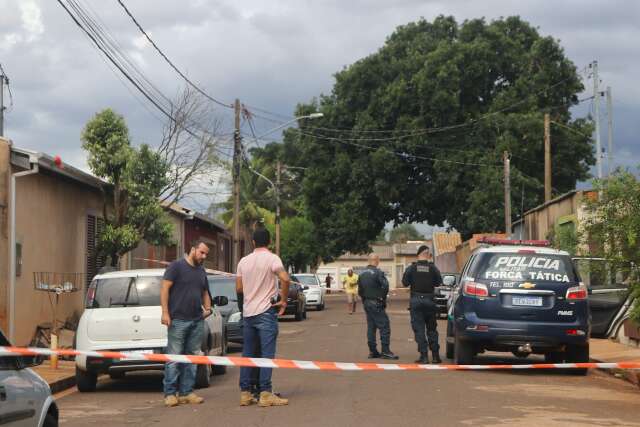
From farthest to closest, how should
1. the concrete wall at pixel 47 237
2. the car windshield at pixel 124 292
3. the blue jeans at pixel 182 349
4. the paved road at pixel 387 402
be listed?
1. the concrete wall at pixel 47 237
2. the car windshield at pixel 124 292
3. the blue jeans at pixel 182 349
4. the paved road at pixel 387 402

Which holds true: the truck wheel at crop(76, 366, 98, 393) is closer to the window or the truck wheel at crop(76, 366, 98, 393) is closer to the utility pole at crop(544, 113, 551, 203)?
the window

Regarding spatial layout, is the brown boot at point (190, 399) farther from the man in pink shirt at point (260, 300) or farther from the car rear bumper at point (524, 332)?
the car rear bumper at point (524, 332)

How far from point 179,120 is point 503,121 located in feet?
70.1

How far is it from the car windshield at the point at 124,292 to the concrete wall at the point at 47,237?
5661mm

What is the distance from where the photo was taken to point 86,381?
43.4ft

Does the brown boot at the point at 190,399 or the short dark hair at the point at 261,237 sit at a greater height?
the short dark hair at the point at 261,237

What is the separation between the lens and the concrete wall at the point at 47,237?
749 inches

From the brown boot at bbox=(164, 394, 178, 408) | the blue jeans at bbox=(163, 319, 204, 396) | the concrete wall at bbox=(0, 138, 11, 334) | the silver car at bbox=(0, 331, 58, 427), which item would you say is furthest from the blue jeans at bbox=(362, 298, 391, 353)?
the silver car at bbox=(0, 331, 58, 427)

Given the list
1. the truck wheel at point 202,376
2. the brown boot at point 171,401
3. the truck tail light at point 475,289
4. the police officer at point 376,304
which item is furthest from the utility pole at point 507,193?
the brown boot at point 171,401

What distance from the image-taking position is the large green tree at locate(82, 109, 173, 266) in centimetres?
2192

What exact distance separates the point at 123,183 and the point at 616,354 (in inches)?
442

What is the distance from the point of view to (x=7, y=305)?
17953 mm

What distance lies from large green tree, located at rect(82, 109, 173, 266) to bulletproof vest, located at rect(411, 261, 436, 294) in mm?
8558

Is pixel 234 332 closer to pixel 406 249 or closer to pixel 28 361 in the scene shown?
pixel 28 361
